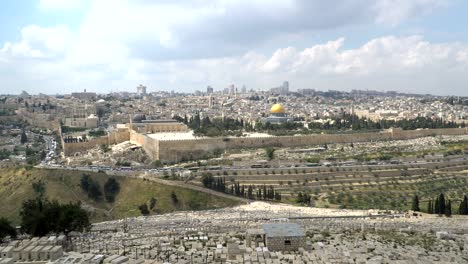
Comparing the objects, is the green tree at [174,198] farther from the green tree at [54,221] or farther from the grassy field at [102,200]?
the green tree at [54,221]

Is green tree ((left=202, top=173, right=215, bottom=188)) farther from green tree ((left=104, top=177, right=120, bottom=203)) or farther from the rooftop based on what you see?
the rooftop

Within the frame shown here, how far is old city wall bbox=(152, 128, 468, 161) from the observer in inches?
2172

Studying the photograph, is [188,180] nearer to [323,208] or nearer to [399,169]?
[323,208]

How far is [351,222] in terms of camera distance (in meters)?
33.1

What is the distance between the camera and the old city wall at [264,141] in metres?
55.2

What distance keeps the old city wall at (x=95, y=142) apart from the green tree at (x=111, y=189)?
51.9 feet

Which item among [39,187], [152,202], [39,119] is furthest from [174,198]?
[39,119]

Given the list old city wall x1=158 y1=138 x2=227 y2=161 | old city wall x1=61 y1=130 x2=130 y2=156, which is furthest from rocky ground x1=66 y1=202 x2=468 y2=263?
old city wall x1=61 y1=130 x2=130 y2=156

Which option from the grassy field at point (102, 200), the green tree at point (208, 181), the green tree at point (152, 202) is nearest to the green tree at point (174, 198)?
the grassy field at point (102, 200)

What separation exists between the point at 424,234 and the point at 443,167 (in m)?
23.1

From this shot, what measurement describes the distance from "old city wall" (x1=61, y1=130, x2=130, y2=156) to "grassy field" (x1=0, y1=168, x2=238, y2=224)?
1084 cm

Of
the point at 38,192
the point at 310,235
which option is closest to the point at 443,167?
the point at 310,235

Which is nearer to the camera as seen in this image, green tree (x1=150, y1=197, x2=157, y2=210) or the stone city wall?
green tree (x1=150, y1=197, x2=157, y2=210)

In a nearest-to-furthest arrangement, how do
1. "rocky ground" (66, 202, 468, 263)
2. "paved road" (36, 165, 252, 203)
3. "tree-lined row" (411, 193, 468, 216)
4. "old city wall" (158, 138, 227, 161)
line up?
"rocky ground" (66, 202, 468, 263), "tree-lined row" (411, 193, 468, 216), "paved road" (36, 165, 252, 203), "old city wall" (158, 138, 227, 161)
